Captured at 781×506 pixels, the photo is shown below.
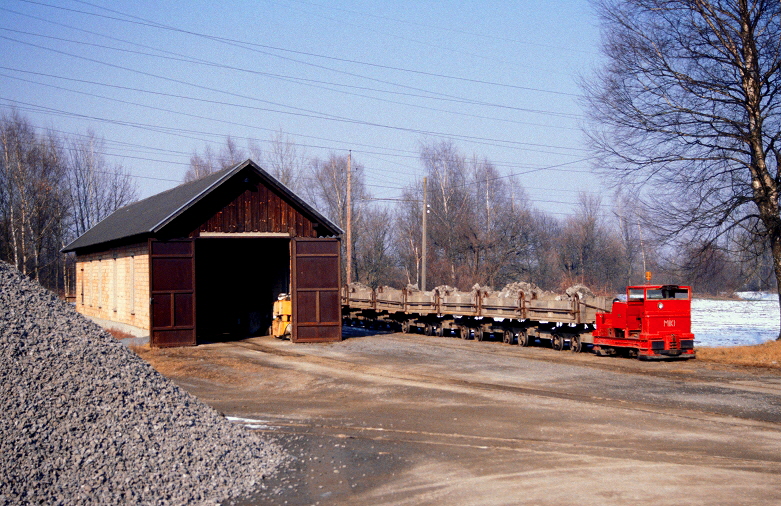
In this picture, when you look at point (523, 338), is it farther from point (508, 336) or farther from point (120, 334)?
point (120, 334)

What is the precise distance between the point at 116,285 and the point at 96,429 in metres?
22.7

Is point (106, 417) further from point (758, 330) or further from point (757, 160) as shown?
point (758, 330)

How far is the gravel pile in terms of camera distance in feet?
23.6

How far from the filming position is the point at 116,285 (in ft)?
96.0

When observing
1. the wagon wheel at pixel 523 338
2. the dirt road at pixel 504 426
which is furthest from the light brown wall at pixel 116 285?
the wagon wheel at pixel 523 338

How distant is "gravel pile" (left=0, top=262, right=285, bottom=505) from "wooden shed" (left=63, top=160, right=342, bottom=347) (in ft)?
42.8

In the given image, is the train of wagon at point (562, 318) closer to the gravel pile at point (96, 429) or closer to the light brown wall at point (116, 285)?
the light brown wall at point (116, 285)

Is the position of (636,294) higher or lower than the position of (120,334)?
higher

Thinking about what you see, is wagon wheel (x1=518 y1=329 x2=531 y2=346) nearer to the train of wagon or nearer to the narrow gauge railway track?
the train of wagon

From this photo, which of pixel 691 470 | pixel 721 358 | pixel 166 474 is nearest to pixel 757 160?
pixel 721 358

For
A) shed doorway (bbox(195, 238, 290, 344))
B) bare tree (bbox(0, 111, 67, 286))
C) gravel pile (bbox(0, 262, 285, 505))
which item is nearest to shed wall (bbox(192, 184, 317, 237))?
shed doorway (bbox(195, 238, 290, 344))

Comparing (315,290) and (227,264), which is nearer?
(315,290)

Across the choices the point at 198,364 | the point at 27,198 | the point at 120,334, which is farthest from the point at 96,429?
the point at 27,198

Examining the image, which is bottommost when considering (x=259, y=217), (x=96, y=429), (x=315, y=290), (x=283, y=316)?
(x=96, y=429)
